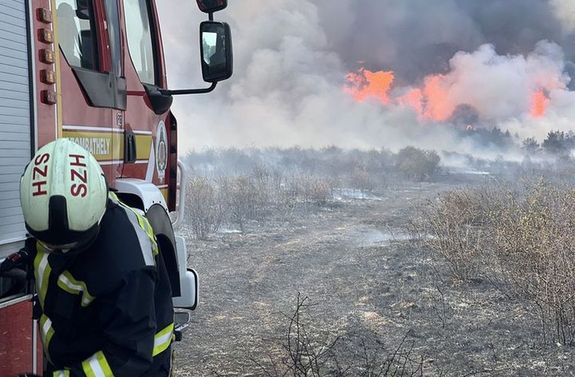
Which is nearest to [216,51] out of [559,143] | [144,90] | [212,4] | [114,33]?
[212,4]

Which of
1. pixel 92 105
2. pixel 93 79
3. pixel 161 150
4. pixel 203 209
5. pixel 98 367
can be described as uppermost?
pixel 93 79

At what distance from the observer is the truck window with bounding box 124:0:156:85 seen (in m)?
3.47

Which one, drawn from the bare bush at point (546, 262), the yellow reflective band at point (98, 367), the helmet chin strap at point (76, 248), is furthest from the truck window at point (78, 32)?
the bare bush at point (546, 262)

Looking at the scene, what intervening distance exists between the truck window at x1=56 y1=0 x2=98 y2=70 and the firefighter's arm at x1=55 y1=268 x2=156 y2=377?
4.22 feet

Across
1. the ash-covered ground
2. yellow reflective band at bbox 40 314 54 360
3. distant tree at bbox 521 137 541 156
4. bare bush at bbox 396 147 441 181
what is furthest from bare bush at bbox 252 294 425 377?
distant tree at bbox 521 137 541 156

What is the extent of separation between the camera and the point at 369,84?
44.5 m

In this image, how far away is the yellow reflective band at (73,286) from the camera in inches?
68.4

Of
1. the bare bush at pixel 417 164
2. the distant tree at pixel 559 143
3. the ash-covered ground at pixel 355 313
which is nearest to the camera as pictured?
the ash-covered ground at pixel 355 313

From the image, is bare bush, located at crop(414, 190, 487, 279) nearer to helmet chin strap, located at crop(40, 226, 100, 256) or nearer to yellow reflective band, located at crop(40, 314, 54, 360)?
yellow reflective band, located at crop(40, 314, 54, 360)

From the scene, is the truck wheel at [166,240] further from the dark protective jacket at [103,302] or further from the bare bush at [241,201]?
the bare bush at [241,201]

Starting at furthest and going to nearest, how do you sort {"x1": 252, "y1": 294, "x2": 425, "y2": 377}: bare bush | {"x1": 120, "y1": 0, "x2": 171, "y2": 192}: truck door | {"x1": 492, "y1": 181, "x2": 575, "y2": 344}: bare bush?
1. {"x1": 492, "y1": 181, "x2": 575, "y2": 344}: bare bush
2. {"x1": 252, "y1": 294, "x2": 425, "y2": 377}: bare bush
3. {"x1": 120, "y1": 0, "x2": 171, "y2": 192}: truck door

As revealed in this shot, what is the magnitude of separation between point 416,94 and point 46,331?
47.8 metres

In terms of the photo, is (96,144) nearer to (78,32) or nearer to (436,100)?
(78,32)

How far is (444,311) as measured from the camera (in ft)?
18.9
